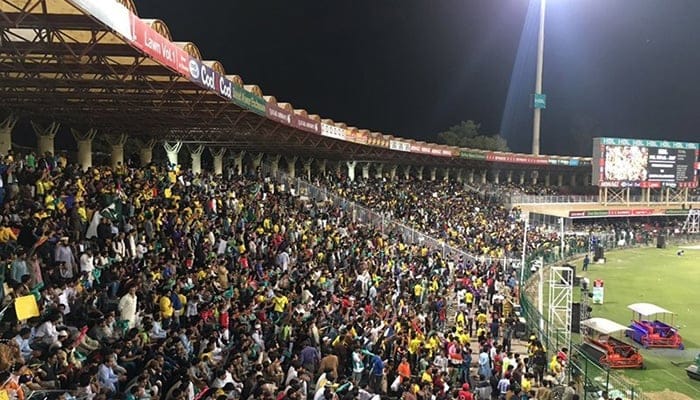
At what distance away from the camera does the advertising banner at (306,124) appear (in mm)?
24417

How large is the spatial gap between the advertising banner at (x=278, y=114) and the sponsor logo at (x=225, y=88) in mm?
3621

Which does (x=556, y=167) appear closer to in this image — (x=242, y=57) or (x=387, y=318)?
(x=242, y=57)

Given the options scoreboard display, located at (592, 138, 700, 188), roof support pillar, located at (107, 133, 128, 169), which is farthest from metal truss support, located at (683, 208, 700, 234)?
roof support pillar, located at (107, 133, 128, 169)

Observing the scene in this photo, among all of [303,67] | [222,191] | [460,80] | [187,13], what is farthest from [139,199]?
[460,80]

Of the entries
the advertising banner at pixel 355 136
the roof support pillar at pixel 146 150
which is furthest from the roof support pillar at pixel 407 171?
the roof support pillar at pixel 146 150

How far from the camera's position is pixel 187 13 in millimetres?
A: 63094

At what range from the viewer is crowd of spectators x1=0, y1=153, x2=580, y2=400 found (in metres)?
7.89

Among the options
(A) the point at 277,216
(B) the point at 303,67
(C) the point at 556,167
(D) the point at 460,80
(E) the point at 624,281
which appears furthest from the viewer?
(D) the point at 460,80

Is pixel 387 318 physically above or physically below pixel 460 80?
below

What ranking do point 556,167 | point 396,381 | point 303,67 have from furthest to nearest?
point 303,67
point 556,167
point 396,381

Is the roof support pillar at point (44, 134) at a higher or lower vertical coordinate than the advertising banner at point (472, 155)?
lower

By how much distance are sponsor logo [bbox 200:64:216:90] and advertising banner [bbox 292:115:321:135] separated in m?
8.37

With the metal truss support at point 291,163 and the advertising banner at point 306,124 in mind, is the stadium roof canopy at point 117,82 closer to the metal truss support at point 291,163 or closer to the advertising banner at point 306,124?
the advertising banner at point 306,124

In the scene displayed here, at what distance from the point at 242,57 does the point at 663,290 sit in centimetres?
5964
